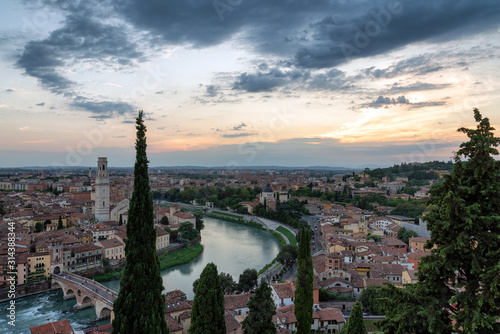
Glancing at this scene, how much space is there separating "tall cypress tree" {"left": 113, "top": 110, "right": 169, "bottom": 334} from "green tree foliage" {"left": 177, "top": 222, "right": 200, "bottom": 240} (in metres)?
13.5

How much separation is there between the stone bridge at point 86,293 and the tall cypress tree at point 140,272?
5.88 m

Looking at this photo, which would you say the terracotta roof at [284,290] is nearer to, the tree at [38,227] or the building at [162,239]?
the building at [162,239]

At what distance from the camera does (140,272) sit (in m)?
2.48

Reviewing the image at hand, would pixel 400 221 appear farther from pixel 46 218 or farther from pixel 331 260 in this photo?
pixel 46 218

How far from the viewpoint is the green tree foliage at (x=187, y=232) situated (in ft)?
51.6

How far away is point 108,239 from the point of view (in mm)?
13039

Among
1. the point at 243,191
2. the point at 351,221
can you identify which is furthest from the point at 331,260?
the point at 243,191

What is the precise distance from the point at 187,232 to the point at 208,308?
40.2ft


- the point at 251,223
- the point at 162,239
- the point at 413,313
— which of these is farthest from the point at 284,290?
the point at 251,223

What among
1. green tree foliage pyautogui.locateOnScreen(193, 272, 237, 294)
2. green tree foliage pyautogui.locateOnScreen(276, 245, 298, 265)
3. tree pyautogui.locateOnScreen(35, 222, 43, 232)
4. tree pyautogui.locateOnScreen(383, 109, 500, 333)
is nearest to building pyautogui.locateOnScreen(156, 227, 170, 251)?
green tree foliage pyautogui.locateOnScreen(276, 245, 298, 265)

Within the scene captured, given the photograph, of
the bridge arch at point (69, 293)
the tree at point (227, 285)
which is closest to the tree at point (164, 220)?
the bridge arch at point (69, 293)

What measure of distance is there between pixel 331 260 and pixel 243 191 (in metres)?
21.9

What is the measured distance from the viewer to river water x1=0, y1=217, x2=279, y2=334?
8234 millimetres

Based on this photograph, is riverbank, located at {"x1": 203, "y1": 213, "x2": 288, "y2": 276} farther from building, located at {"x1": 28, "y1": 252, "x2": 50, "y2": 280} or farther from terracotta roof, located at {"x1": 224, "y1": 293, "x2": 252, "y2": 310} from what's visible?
building, located at {"x1": 28, "y1": 252, "x2": 50, "y2": 280}
